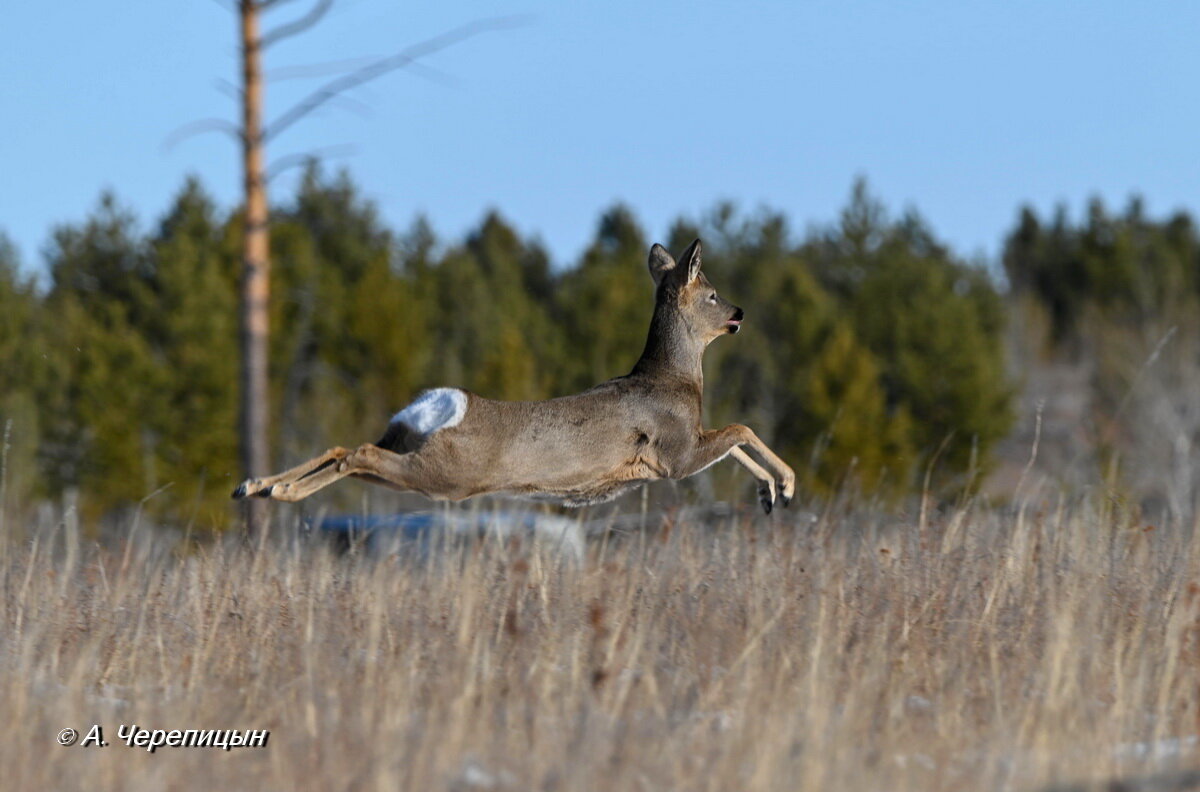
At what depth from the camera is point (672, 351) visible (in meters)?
7.99

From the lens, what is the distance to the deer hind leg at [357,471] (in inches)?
273

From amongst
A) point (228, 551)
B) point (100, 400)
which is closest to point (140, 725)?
point (228, 551)

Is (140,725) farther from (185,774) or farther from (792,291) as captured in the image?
(792,291)

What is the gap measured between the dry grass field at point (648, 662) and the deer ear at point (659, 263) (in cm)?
136

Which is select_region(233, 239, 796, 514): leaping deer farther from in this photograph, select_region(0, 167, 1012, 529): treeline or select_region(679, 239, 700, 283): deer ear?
select_region(0, 167, 1012, 529): treeline

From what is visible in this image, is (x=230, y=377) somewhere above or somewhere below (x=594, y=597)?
above

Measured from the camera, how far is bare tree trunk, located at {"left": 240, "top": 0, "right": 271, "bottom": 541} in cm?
1240

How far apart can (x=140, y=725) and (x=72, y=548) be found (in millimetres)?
2233

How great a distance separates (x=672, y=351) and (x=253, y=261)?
5.50 meters

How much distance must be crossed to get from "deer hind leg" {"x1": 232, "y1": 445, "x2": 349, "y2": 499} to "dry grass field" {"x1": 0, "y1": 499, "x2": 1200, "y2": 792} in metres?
0.27

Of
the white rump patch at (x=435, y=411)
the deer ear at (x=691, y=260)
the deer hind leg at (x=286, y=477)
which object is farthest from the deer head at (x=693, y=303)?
the deer hind leg at (x=286, y=477)

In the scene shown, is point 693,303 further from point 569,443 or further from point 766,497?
point 569,443

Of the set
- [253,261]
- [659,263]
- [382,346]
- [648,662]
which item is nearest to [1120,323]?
[382,346]

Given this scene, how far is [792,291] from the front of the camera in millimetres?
43531
